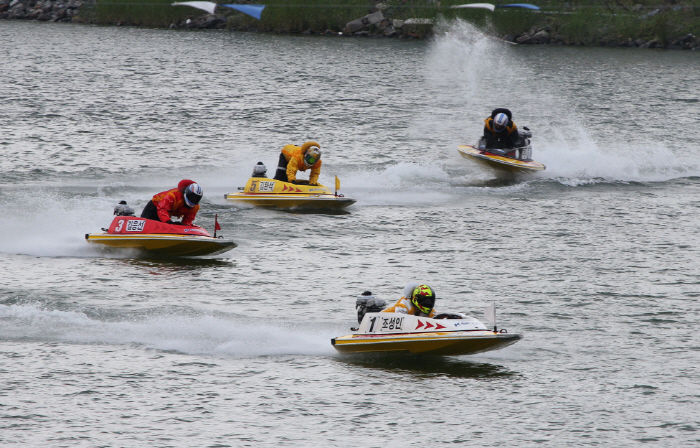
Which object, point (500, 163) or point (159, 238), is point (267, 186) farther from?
point (500, 163)

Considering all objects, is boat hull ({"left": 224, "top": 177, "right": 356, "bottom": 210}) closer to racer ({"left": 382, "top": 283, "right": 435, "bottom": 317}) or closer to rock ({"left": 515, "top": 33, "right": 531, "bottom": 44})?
racer ({"left": 382, "top": 283, "right": 435, "bottom": 317})

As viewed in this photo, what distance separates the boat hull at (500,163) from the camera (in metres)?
25.1

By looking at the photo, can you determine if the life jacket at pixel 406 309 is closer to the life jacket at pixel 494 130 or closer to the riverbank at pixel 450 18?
the life jacket at pixel 494 130

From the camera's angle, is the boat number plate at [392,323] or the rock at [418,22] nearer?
the boat number plate at [392,323]

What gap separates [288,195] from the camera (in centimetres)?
2102

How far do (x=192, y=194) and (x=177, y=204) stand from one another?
0.60m

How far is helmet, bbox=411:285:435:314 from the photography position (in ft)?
40.1

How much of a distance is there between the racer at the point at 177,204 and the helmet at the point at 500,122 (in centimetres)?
1076

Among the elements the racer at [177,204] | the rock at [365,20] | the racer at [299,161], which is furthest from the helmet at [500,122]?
the rock at [365,20]

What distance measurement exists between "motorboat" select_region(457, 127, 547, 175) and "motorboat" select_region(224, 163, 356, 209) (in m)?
5.90

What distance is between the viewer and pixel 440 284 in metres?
16.2

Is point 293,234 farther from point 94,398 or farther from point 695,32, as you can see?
point 695,32

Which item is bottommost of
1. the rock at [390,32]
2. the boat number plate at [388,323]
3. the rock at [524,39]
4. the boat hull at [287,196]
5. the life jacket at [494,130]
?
the boat number plate at [388,323]

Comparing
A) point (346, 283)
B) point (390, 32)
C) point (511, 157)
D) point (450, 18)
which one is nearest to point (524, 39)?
point (450, 18)
